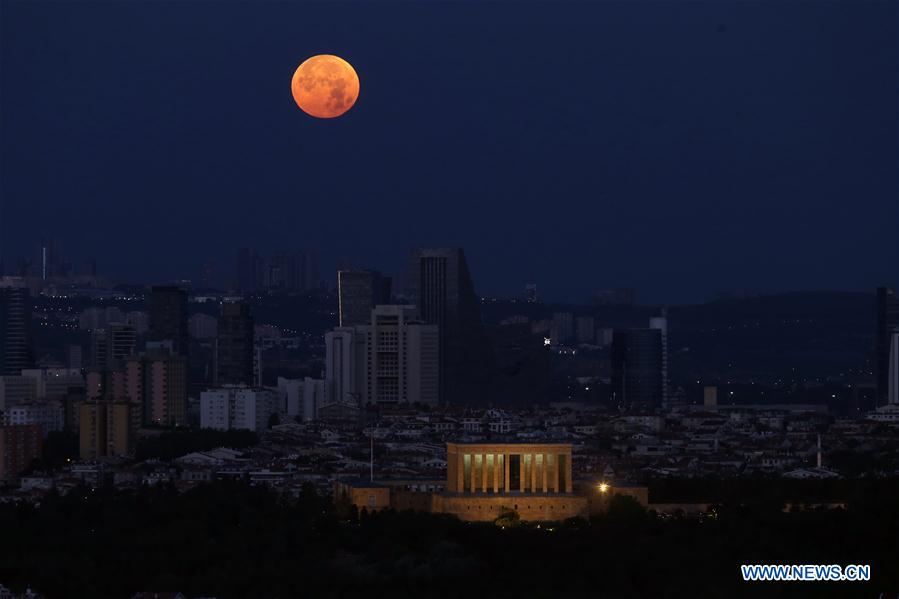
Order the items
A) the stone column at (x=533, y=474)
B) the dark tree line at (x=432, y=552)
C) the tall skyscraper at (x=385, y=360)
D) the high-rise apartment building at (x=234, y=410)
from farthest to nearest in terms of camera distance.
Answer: the tall skyscraper at (x=385, y=360) → the high-rise apartment building at (x=234, y=410) → the stone column at (x=533, y=474) → the dark tree line at (x=432, y=552)

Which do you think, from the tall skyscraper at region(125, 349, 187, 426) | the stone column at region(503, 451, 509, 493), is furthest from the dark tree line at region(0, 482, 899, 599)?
the tall skyscraper at region(125, 349, 187, 426)

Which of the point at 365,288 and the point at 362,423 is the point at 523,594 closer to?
the point at 362,423

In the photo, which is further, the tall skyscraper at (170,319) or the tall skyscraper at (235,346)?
the tall skyscraper at (170,319)

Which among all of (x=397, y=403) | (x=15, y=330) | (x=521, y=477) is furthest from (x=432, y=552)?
(x=15, y=330)

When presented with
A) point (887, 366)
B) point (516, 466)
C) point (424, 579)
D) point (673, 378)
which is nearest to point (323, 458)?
point (516, 466)

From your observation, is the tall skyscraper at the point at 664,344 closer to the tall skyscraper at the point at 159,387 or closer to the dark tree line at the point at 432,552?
the tall skyscraper at the point at 159,387

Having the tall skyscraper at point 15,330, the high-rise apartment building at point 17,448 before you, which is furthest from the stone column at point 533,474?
the tall skyscraper at point 15,330

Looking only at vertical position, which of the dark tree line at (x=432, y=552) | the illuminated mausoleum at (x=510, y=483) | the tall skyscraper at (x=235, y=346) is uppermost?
the tall skyscraper at (x=235, y=346)

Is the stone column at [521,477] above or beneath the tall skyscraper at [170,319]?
beneath
